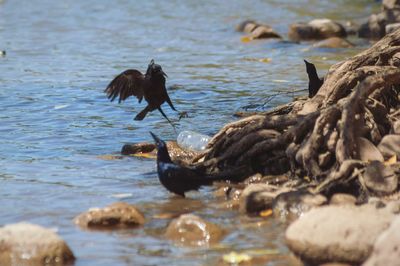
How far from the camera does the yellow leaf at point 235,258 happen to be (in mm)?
5629

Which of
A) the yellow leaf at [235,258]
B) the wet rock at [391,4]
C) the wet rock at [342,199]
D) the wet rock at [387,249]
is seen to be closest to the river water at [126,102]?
the yellow leaf at [235,258]

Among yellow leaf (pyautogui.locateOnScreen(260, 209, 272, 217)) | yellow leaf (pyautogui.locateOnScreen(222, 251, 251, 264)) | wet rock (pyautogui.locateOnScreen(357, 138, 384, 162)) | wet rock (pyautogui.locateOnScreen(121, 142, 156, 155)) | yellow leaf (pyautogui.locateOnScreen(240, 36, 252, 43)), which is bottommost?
yellow leaf (pyautogui.locateOnScreen(240, 36, 252, 43))

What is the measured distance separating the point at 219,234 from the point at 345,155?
48.3 inches

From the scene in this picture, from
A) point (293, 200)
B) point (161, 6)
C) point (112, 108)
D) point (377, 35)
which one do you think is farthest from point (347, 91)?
point (161, 6)

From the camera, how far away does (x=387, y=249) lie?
15.6 ft

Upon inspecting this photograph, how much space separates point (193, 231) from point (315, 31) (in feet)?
37.2

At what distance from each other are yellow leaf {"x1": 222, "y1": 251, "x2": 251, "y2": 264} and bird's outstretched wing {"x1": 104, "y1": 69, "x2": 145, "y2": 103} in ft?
12.3

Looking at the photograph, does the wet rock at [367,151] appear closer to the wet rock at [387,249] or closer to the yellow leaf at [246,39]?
the wet rock at [387,249]

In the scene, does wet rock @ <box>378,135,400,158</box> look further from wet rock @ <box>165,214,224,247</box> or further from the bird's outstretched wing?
the bird's outstretched wing

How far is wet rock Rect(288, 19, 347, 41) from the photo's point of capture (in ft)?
55.6

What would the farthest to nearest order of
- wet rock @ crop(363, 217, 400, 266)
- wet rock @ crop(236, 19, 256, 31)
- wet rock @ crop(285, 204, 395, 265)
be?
wet rock @ crop(236, 19, 256, 31)
wet rock @ crop(285, 204, 395, 265)
wet rock @ crop(363, 217, 400, 266)

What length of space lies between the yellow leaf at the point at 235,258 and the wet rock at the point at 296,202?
30.8 inches

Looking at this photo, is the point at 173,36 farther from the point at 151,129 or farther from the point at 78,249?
the point at 78,249

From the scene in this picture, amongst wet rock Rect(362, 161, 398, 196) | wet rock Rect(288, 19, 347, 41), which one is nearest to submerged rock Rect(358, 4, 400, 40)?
wet rock Rect(288, 19, 347, 41)
